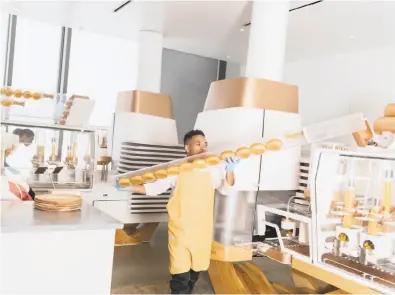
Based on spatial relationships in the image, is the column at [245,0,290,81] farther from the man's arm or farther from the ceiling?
the man's arm

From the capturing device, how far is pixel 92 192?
12.7 feet

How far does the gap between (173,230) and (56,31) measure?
4006 mm

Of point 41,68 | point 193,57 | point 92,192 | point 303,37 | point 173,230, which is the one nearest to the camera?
point 173,230

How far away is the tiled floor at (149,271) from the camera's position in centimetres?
327

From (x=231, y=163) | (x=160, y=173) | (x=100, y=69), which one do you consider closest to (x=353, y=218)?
(x=231, y=163)

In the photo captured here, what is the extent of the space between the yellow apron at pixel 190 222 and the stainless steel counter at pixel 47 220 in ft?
2.53

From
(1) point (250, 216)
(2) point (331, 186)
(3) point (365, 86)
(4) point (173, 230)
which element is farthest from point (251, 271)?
(3) point (365, 86)

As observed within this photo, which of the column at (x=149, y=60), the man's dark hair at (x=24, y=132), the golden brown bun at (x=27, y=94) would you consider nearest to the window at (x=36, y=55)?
the column at (x=149, y=60)

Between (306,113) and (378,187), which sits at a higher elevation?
(306,113)

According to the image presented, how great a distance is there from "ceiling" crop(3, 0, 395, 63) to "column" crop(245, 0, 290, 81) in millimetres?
427

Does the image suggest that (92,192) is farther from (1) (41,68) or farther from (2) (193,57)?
(2) (193,57)

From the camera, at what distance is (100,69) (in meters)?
5.99

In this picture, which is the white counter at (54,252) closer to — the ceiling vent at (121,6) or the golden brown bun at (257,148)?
the golden brown bun at (257,148)

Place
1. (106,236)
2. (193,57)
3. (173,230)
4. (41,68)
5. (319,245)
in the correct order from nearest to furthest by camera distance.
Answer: (106,236), (319,245), (173,230), (41,68), (193,57)
